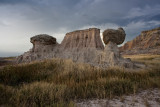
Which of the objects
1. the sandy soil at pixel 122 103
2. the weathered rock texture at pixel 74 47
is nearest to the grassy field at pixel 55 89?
the sandy soil at pixel 122 103

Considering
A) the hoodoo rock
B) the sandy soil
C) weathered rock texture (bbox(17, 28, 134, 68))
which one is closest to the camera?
the sandy soil

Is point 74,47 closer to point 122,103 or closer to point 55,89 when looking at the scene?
point 55,89

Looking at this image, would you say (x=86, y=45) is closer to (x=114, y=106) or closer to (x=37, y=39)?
(x=37, y=39)

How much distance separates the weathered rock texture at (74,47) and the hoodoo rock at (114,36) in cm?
15

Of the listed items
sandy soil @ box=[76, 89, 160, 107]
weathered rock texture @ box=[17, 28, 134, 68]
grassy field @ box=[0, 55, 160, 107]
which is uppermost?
weathered rock texture @ box=[17, 28, 134, 68]

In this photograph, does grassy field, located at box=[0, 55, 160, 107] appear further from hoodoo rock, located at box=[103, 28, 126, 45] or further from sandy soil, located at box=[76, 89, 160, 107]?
hoodoo rock, located at box=[103, 28, 126, 45]

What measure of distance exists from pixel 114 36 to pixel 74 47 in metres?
7.08

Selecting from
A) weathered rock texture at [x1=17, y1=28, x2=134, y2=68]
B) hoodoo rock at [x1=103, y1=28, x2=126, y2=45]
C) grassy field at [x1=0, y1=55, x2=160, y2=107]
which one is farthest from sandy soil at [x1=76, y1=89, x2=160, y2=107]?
hoodoo rock at [x1=103, y1=28, x2=126, y2=45]

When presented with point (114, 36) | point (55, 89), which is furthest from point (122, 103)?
point (114, 36)

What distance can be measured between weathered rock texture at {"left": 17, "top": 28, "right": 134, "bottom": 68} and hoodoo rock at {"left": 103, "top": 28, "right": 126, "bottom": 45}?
148 mm

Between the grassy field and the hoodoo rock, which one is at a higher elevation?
the hoodoo rock

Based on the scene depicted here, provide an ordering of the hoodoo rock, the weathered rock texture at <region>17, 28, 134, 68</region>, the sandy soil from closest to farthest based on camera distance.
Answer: the sandy soil → the hoodoo rock → the weathered rock texture at <region>17, 28, 134, 68</region>

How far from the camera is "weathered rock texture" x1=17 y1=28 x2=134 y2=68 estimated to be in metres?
15.1

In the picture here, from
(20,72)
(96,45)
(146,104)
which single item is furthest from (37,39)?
(146,104)
